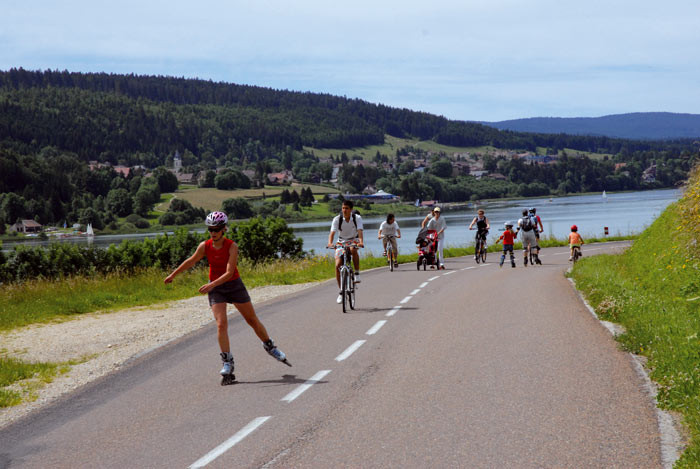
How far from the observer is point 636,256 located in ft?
58.5

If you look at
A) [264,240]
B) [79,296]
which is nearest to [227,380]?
[79,296]

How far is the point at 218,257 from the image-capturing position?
7.84m

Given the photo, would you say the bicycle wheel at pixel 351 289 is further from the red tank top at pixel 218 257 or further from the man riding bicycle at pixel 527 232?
the man riding bicycle at pixel 527 232

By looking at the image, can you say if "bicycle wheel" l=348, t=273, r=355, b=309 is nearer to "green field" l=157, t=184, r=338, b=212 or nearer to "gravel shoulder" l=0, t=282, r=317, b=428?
"gravel shoulder" l=0, t=282, r=317, b=428

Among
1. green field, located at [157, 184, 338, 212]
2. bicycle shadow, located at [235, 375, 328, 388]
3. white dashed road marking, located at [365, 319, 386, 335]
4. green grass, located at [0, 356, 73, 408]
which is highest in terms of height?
bicycle shadow, located at [235, 375, 328, 388]

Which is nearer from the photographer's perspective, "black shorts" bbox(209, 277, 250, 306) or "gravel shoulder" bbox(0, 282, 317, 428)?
"black shorts" bbox(209, 277, 250, 306)

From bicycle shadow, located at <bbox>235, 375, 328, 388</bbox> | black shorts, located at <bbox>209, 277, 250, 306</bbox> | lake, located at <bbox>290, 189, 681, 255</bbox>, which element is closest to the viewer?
bicycle shadow, located at <bbox>235, 375, 328, 388</bbox>

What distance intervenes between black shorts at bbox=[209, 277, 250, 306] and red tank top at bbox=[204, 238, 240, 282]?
10 centimetres

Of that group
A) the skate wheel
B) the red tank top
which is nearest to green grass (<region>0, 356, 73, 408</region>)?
the skate wheel

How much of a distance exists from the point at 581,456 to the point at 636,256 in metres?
14.2

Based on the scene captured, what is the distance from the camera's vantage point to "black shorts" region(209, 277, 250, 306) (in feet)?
26.1

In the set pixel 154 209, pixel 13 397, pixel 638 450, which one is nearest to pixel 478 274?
pixel 13 397

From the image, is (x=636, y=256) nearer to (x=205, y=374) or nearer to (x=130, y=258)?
(x=205, y=374)

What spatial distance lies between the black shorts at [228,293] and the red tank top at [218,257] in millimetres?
96
